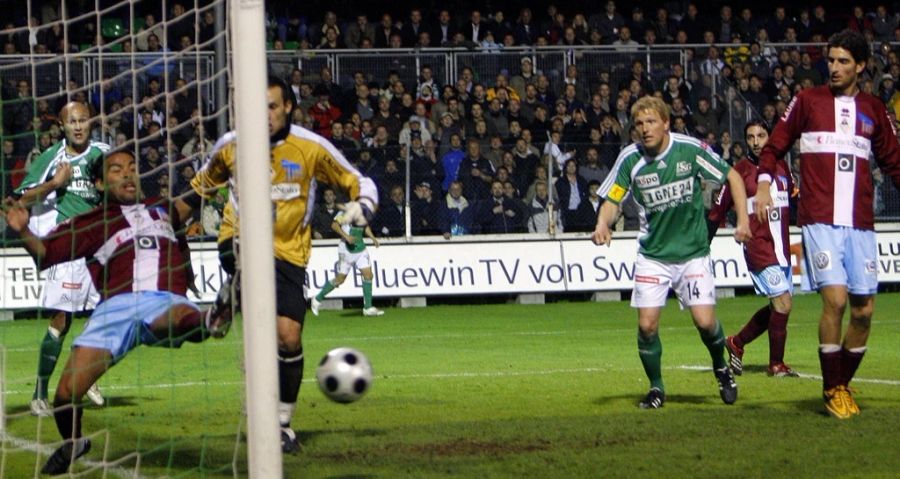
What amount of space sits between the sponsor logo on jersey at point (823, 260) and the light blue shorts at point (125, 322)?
13.0 feet

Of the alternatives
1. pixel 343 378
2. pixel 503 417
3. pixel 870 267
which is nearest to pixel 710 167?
pixel 870 267

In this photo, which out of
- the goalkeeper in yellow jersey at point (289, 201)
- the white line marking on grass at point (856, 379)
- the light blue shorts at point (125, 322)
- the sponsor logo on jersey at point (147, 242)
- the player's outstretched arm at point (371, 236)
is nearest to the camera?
the light blue shorts at point (125, 322)

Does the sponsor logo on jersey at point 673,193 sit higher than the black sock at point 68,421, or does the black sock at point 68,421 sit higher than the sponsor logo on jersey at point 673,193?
the sponsor logo on jersey at point 673,193

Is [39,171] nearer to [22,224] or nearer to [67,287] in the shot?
[67,287]

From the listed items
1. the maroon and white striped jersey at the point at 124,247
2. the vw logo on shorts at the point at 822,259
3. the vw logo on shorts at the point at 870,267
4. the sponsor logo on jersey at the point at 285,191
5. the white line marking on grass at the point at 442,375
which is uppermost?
the sponsor logo on jersey at the point at 285,191

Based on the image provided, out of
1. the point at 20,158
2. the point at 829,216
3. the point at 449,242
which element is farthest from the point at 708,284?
the point at 449,242

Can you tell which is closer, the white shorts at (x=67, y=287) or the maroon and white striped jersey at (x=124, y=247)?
the maroon and white striped jersey at (x=124, y=247)

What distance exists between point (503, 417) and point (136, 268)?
286 centimetres

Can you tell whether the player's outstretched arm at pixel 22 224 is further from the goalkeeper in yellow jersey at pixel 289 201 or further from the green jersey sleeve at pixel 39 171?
the green jersey sleeve at pixel 39 171

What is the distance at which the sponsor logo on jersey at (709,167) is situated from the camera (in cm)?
973

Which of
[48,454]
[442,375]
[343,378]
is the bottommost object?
[442,375]

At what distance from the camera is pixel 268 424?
5.89m

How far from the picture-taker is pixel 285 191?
26.6ft

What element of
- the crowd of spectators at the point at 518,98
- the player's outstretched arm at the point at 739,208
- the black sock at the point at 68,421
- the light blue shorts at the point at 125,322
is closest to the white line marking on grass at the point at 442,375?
the player's outstretched arm at the point at 739,208
